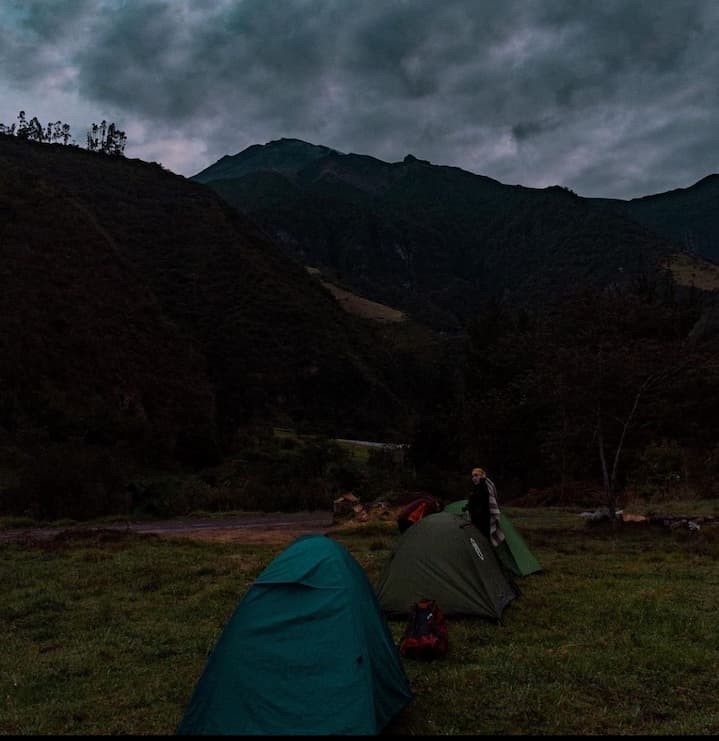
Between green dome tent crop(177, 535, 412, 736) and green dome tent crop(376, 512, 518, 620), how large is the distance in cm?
321

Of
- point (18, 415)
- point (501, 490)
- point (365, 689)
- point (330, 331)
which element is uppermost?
point (330, 331)

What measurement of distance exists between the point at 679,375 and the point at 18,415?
3355cm

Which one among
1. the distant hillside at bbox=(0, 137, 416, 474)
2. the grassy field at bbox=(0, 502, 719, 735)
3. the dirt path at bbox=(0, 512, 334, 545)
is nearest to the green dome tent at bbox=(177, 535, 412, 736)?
the grassy field at bbox=(0, 502, 719, 735)

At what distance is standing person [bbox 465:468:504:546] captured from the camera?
1114 cm

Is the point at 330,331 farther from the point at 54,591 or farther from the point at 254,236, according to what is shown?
the point at 54,591

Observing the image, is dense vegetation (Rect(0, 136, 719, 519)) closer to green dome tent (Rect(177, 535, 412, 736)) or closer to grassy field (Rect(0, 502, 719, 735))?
grassy field (Rect(0, 502, 719, 735))

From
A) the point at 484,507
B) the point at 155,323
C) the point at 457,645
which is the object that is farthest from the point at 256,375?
the point at 457,645

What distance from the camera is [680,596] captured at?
429 inches

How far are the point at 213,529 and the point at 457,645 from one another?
13.8 meters

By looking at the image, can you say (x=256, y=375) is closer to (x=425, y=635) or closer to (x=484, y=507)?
(x=484, y=507)

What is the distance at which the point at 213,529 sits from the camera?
2122 cm

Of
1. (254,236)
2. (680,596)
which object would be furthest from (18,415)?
(254,236)

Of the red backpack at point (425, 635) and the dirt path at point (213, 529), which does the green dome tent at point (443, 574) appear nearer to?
the red backpack at point (425, 635)

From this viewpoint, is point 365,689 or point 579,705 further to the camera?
point 579,705
